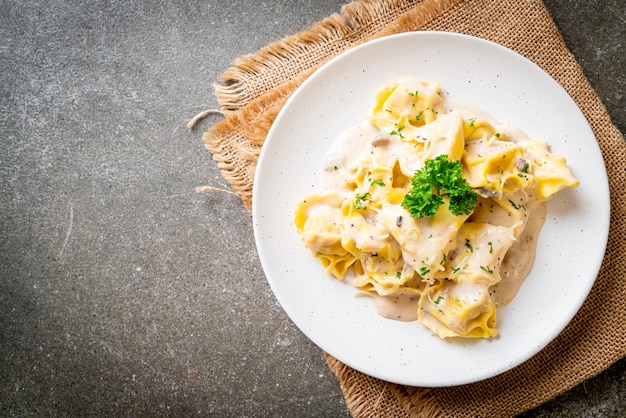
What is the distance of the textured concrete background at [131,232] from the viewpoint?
150 inches

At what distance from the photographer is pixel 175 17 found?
12.6 feet

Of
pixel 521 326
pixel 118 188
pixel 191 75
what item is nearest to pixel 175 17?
pixel 191 75

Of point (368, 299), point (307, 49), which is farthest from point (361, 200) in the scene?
point (307, 49)

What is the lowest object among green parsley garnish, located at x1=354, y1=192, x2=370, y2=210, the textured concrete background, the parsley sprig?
the textured concrete background

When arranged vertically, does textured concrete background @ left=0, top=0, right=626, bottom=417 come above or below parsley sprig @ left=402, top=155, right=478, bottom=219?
below

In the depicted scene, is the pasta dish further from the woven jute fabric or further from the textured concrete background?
the textured concrete background

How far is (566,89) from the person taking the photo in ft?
11.6

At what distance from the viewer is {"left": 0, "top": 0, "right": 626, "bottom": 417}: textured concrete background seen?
12.5 ft

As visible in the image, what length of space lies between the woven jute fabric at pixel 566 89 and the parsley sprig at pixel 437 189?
1.18 metres

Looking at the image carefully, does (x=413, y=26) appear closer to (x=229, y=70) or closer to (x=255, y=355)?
(x=229, y=70)

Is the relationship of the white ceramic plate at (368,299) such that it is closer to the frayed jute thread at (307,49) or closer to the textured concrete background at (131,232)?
the frayed jute thread at (307,49)

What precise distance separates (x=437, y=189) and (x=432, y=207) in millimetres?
112

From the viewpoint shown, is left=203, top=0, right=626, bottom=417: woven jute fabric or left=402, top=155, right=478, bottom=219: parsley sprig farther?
left=203, top=0, right=626, bottom=417: woven jute fabric

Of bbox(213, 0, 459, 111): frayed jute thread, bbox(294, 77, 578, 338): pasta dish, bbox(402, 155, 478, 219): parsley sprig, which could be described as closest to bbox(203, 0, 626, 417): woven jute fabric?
bbox(213, 0, 459, 111): frayed jute thread
